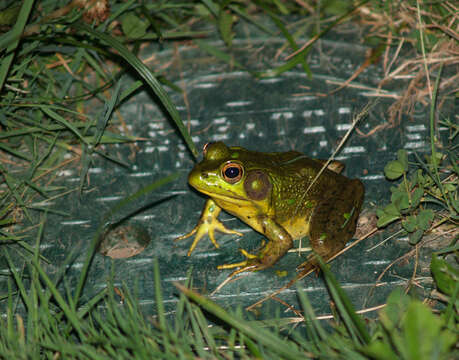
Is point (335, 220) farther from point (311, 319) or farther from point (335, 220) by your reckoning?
point (311, 319)

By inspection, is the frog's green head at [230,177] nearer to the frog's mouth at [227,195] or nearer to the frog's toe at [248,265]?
the frog's mouth at [227,195]

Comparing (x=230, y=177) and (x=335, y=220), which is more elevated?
(x=230, y=177)

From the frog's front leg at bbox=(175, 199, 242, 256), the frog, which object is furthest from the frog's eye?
the frog's front leg at bbox=(175, 199, 242, 256)

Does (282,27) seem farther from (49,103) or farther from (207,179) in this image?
(49,103)

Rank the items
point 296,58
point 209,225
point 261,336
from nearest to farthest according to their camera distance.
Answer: point 261,336 < point 209,225 < point 296,58

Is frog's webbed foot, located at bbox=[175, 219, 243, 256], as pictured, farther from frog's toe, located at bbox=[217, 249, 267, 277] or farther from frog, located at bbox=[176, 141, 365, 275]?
frog's toe, located at bbox=[217, 249, 267, 277]

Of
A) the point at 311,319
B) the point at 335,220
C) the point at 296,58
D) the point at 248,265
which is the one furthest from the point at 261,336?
the point at 296,58

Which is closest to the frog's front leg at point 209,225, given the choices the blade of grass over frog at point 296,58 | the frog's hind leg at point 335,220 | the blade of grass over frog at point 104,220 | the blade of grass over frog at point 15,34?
the frog's hind leg at point 335,220

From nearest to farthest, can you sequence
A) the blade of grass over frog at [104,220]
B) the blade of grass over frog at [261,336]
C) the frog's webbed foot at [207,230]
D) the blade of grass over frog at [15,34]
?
1. the blade of grass over frog at [261,336]
2. the blade of grass over frog at [104,220]
3. the blade of grass over frog at [15,34]
4. the frog's webbed foot at [207,230]
